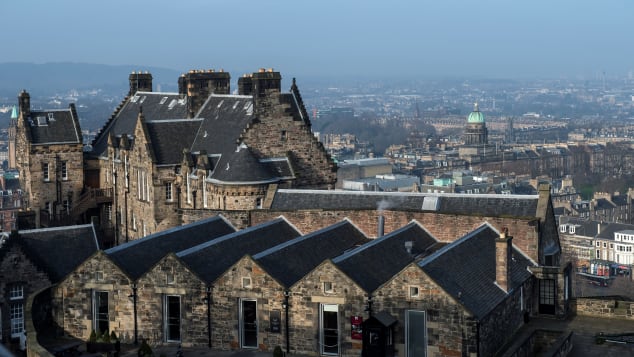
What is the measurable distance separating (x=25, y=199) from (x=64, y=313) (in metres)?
38.8

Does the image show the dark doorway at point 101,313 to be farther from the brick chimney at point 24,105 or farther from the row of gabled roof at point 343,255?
the brick chimney at point 24,105

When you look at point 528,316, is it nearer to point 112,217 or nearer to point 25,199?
point 112,217

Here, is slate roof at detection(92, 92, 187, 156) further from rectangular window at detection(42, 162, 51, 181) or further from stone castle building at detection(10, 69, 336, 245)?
rectangular window at detection(42, 162, 51, 181)

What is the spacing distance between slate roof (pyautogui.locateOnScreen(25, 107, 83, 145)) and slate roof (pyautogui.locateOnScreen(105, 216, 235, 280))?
93.3ft

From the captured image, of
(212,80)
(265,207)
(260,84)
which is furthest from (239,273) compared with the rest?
(212,80)

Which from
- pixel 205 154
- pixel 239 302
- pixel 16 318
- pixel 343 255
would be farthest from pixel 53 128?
pixel 343 255

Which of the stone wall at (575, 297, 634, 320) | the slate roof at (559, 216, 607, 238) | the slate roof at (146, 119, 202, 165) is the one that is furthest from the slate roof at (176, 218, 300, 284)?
the slate roof at (559, 216, 607, 238)

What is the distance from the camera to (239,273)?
120ft

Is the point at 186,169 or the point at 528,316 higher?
the point at 186,169

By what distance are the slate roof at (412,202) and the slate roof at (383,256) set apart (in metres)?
2.04

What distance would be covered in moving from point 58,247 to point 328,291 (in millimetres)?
17173

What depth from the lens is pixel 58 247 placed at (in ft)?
155

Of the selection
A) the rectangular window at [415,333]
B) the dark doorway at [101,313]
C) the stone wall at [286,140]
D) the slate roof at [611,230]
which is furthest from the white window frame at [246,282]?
the slate roof at [611,230]

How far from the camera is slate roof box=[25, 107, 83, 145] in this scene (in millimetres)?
72375
